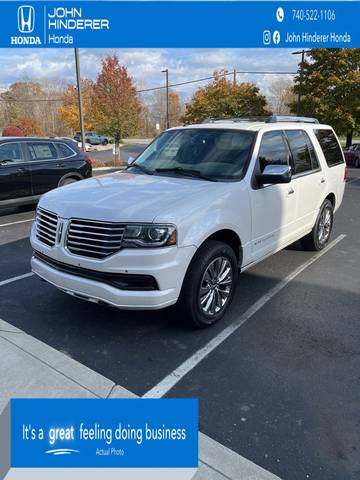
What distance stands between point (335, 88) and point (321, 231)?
25.7 meters

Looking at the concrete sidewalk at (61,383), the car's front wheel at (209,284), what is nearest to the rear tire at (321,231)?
the car's front wheel at (209,284)

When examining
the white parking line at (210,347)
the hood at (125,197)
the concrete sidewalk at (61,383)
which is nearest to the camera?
the concrete sidewalk at (61,383)

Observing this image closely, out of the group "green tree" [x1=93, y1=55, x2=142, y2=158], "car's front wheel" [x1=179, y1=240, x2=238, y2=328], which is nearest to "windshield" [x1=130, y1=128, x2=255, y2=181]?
"car's front wheel" [x1=179, y1=240, x2=238, y2=328]

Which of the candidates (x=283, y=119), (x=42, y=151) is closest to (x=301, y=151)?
(x=283, y=119)

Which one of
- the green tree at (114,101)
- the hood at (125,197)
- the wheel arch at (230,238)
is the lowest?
the wheel arch at (230,238)

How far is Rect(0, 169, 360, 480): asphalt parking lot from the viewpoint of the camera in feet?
8.74

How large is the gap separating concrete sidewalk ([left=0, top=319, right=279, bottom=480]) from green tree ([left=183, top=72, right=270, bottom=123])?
2741cm

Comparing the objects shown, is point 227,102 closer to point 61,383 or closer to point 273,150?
point 273,150

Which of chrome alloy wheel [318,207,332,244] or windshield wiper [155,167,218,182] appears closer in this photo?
windshield wiper [155,167,218,182]

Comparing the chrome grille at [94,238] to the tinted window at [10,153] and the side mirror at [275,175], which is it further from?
the tinted window at [10,153]

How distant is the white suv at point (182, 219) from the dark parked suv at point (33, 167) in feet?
14.9

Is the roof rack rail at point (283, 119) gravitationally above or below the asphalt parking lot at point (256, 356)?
above

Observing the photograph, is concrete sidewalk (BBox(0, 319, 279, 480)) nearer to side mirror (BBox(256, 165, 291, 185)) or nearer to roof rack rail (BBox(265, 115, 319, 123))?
side mirror (BBox(256, 165, 291, 185))

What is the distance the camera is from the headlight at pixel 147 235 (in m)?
3.46
